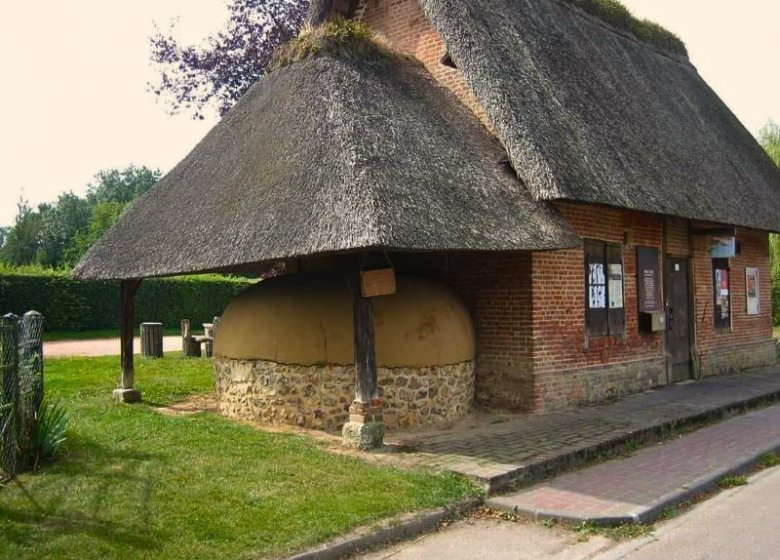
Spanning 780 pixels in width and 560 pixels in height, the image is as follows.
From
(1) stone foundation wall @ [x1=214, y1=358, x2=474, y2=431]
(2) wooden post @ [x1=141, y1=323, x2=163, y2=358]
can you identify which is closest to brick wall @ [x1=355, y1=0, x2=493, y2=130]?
(1) stone foundation wall @ [x1=214, y1=358, x2=474, y2=431]

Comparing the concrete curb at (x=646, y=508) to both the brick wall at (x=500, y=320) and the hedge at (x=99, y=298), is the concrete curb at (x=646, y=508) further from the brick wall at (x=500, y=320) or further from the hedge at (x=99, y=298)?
the hedge at (x=99, y=298)

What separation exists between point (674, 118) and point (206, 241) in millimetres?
10723

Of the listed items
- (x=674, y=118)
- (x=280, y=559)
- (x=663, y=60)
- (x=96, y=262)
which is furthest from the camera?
(x=663, y=60)

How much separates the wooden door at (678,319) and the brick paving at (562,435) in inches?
45.6

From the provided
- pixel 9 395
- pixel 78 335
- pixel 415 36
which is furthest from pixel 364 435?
pixel 78 335

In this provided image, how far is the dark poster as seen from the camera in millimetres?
13023

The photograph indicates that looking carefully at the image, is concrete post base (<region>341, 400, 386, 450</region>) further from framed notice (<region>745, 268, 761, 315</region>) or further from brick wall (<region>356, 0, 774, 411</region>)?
framed notice (<region>745, 268, 761, 315</region>)

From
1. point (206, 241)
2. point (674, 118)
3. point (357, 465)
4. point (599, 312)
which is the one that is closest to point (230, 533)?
point (357, 465)

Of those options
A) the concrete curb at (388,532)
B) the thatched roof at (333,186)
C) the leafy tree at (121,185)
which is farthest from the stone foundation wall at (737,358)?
the leafy tree at (121,185)

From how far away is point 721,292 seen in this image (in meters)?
15.7

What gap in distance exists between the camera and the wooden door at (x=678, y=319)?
13992 mm

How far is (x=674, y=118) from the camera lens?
15.2 metres

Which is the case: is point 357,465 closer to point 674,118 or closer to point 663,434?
point 663,434

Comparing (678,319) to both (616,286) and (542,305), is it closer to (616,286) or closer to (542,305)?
(616,286)
